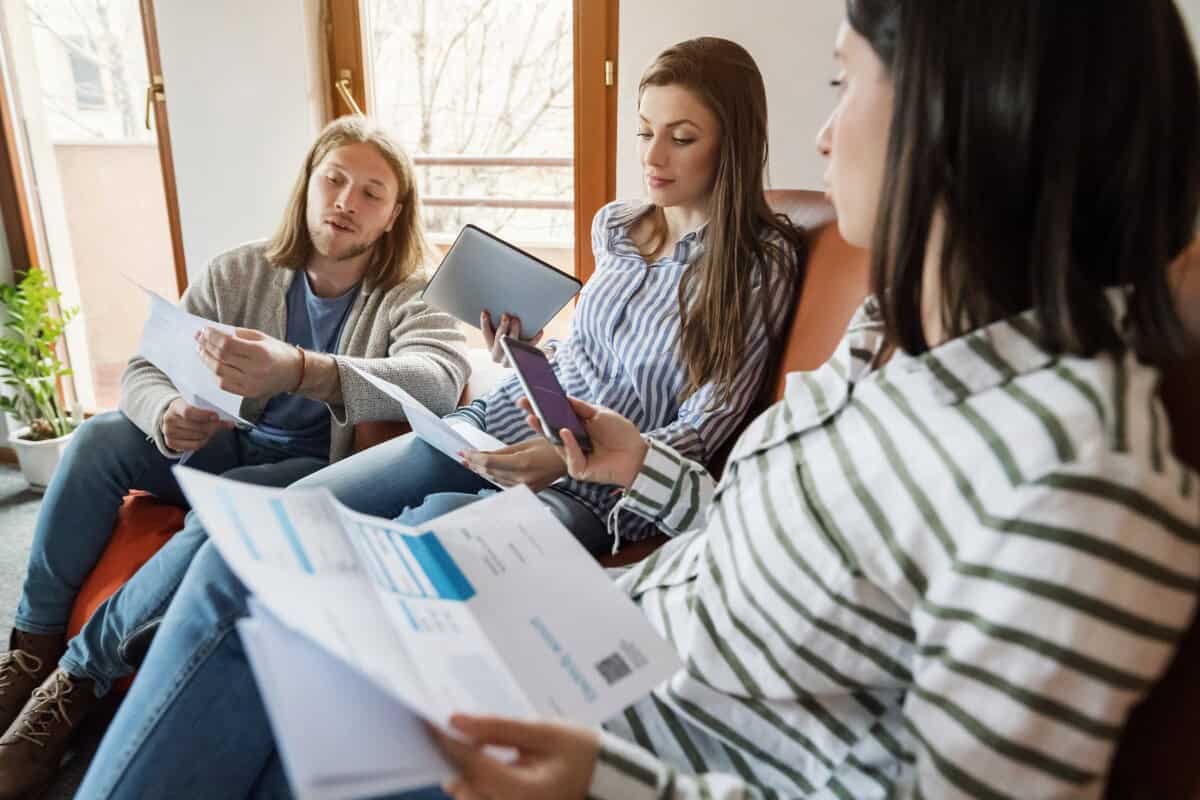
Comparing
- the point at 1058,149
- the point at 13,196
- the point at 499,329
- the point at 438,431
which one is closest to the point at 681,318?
the point at 499,329

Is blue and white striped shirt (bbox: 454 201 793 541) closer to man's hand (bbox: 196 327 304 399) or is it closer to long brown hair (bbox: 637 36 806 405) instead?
long brown hair (bbox: 637 36 806 405)

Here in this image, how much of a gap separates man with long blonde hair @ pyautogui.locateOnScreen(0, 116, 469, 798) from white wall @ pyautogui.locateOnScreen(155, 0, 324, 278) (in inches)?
30.6

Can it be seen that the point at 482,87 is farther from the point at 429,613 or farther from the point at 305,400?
the point at 429,613

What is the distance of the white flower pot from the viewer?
8.03 feet

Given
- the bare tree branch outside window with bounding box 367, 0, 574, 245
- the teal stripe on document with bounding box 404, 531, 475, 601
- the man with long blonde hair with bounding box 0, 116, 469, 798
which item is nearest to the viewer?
the teal stripe on document with bounding box 404, 531, 475, 601

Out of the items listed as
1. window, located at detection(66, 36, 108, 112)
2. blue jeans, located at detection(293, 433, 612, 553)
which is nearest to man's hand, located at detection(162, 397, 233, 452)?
blue jeans, located at detection(293, 433, 612, 553)

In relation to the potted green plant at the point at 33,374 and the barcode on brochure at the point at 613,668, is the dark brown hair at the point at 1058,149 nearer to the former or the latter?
the barcode on brochure at the point at 613,668

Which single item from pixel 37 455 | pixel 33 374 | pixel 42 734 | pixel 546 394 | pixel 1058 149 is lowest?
pixel 37 455

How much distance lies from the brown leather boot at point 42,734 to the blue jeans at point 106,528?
0.03 m

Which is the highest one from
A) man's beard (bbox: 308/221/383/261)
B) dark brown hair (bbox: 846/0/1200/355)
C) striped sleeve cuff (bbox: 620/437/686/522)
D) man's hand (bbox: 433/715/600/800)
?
dark brown hair (bbox: 846/0/1200/355)

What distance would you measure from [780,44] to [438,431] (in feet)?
4.03

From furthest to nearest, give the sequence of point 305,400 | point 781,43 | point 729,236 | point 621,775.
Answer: point 781,43 → point 305,400 → point 729,236 → point 621,775

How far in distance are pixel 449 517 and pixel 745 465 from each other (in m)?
0.29

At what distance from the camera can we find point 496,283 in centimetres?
137
